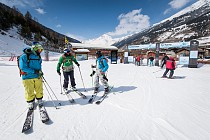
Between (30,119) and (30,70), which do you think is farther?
(30,70)

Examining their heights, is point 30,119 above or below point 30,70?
below

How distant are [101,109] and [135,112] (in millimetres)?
1006

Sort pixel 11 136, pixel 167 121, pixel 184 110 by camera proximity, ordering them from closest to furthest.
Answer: pixel 11 136
pixel 167 121
pixel 184 110

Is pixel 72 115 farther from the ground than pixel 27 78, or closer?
closer

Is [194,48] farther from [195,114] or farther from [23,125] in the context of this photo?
[23,125]

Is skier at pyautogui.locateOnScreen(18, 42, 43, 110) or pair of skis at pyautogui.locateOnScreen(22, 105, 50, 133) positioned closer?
pair of skis at pyautogui.locateOnScreen(22, 105, 50, 133)

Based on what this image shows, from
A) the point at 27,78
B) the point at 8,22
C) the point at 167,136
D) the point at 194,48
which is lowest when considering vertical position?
the point at 167,136

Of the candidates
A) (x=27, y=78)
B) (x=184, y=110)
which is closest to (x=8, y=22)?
(x=27, y=78)

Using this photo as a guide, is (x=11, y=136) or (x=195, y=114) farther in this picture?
(x=195, y=114)

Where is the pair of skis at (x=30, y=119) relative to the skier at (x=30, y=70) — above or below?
below

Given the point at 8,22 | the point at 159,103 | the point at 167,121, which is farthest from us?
the point at 8,22

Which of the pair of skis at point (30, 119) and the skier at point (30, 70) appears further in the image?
the skier at point (30, 70)

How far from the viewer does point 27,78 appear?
3.27 meters

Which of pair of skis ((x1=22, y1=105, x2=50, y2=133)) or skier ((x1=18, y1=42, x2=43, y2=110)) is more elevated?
skier ((x1=18, y1=42, x2=43, y2=110))
